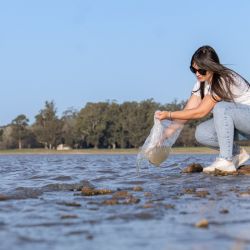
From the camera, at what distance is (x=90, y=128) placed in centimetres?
8831

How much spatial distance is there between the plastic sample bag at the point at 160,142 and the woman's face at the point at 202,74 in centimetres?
81

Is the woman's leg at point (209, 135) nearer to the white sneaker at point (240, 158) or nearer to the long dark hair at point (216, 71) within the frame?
the white sneaker at point (240, 158)

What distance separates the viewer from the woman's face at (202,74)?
6258mm

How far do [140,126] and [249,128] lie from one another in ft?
271

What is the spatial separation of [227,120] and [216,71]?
0.57 m

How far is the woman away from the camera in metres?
6.22

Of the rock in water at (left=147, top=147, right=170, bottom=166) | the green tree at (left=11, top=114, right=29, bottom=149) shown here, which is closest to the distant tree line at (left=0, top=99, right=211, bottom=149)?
the green tree at (left=11, top=114, right=29, bottom=149)

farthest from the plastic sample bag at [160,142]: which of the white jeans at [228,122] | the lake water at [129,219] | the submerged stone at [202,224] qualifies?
the submerged stone at [202,224]

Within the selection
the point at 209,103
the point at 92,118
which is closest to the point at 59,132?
the point at 92,118

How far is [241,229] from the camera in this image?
2.79 meters

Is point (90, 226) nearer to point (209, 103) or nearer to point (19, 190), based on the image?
point (19, 190)

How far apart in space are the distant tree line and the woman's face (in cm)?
8027

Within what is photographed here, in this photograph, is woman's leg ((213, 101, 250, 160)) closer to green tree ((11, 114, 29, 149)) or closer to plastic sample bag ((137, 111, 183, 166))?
plastic sample bag ((137, 111, 183, 166))

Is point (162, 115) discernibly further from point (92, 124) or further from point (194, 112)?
point (92, 124)
